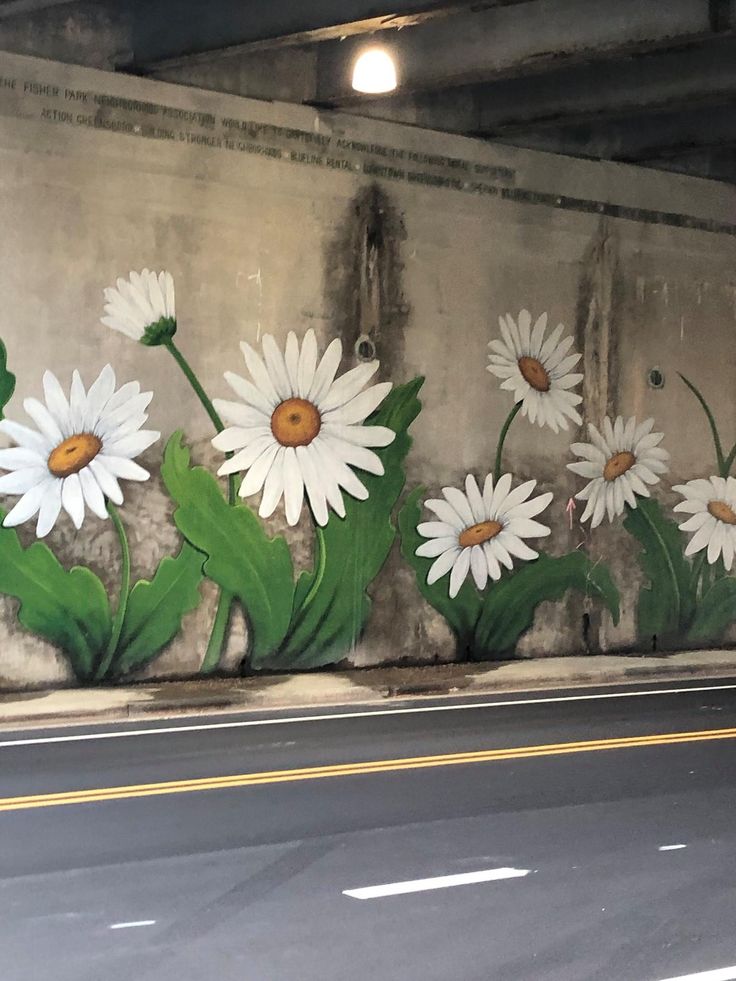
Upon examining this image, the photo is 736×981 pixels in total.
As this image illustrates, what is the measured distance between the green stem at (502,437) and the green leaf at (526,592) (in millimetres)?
1196

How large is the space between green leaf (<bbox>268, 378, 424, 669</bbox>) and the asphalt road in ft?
9.36

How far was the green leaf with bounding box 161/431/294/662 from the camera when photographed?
13.4m

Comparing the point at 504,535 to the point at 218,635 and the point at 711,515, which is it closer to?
the point at 711,515

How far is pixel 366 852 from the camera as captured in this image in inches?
278

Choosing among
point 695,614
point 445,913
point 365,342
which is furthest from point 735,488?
point 445,913

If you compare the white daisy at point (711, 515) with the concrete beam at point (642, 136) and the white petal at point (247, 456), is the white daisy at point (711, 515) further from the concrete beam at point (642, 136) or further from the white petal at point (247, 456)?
the white petal at point (247, 456)

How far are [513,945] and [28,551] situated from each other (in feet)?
26.3

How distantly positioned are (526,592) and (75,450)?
5868 millimetres

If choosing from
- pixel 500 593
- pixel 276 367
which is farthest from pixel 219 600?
Answer: pixel 500 593

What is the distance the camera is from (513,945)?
5.60 meters

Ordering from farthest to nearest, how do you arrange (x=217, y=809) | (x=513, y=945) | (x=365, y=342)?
(x=365, y=342) → (x=217, y=809) → (x=513, y=945)

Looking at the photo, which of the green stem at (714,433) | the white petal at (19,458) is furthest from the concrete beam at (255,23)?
the green stem at (714,433)

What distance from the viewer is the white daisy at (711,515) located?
17.1 m

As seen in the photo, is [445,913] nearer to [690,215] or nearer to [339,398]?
[339,398]
